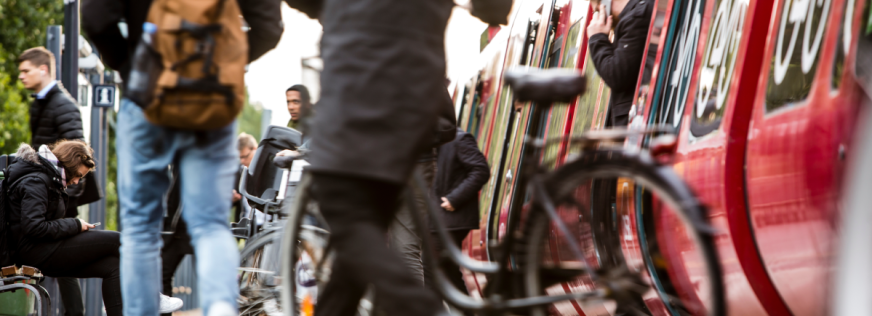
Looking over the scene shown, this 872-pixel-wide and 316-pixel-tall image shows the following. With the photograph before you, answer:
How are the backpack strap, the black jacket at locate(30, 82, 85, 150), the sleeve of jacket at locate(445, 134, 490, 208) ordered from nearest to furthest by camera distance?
1. the backpack strap
2. the black jacket at locate(30, 82, 85, 150)
3. the sleeve of jacket at locate(445, 134, 490, 208)

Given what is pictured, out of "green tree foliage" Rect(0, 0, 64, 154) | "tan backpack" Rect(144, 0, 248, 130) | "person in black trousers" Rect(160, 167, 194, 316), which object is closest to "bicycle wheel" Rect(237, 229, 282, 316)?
"tan backpack" Rect(144, 0, 248, 130)

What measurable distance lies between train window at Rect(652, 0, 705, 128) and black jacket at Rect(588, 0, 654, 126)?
0.37m

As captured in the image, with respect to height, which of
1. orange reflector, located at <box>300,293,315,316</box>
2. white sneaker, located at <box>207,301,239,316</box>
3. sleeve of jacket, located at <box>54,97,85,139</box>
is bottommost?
orange reflector, located at <box>300,293,315,316</box>

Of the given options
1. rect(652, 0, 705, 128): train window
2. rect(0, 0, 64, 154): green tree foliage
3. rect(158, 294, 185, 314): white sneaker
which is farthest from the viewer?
rect(0, 0, 64, 154): green tree foliage

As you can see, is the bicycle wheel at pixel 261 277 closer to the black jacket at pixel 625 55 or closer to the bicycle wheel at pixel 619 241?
the bicycle wheel at pixel 619 241

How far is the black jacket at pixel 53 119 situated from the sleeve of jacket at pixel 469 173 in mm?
2667

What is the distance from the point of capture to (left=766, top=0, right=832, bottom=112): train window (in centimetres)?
252

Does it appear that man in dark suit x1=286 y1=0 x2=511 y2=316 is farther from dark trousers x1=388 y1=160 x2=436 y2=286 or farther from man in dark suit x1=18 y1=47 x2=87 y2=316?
man in dark suit x1=18 y1=47 x2=87 y2=316

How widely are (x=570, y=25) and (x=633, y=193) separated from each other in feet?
16.2

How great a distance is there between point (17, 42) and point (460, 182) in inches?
708

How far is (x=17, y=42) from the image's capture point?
21625mm

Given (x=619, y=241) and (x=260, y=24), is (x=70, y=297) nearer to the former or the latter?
(x=260, y=24)

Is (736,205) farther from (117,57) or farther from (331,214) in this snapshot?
(117,57)

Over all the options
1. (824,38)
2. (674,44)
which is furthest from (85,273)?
(824,38)
